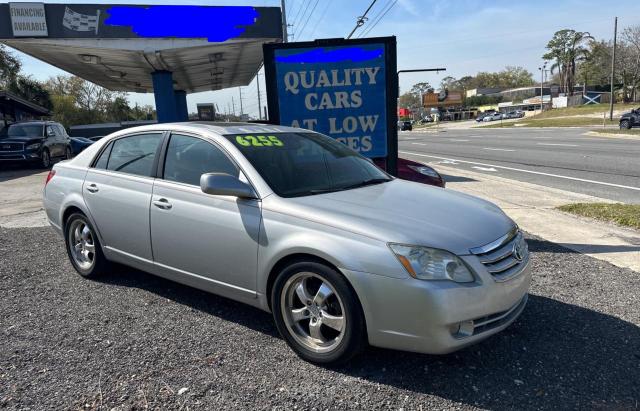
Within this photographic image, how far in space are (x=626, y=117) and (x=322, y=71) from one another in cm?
3362

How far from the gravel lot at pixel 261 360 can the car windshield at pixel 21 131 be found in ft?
52.0

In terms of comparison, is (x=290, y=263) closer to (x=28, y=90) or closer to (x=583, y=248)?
(x=583, y=248)

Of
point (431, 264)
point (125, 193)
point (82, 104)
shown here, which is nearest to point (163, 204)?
point (125, 193)

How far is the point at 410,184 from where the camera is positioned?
414cm

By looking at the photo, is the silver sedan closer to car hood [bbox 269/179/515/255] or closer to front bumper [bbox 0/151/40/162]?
car hood [bbox 269/179/515/255]

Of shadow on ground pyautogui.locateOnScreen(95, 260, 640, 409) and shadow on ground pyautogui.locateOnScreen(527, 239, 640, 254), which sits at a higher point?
shadow on ground pyautogui.locateOnScreen(527, 239, 640, 254)

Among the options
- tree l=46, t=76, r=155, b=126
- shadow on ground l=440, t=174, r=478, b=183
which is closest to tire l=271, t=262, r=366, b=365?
shadow on ground l=440, t=174, r=478, b=183

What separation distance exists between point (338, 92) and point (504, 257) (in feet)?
14.7

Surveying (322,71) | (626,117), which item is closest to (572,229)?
(322,71)

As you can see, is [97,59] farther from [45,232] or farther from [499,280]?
[499,280]

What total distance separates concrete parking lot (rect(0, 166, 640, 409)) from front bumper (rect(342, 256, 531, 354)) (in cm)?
31

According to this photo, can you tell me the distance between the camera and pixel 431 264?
2.79 metres

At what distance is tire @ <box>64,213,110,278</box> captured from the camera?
Result: 470 cm

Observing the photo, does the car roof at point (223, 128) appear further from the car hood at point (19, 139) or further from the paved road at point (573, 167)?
the car hood at point (19, 139)
